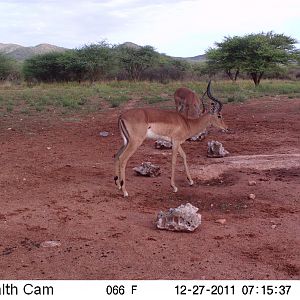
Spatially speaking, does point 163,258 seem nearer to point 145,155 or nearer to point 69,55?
point 145,155

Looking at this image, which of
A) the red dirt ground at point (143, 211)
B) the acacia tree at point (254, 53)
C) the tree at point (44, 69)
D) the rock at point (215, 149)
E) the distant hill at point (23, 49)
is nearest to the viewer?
the red dirt ground at point (143, 211)

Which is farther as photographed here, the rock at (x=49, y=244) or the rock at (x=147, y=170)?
the rock at (x=147, y=170)

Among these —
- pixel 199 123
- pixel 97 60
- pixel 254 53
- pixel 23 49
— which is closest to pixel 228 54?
pixel 254 53

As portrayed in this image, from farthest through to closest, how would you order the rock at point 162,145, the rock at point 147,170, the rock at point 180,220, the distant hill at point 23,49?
the distant hill at point 23,49 < the rock at point 162,145 < the rock at point 147,170 < the rock at point 180,220

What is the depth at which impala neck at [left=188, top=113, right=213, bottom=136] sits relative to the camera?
8.09 metres

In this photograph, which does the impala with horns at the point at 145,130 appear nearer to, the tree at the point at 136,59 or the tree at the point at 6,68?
the tree at the point at 136,59

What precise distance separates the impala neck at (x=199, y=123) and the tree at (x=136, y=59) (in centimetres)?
3149

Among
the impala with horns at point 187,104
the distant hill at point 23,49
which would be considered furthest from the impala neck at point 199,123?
the distant hill at point 23,49

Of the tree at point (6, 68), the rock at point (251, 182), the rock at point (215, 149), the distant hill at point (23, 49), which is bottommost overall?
the rock at point (251, 182)

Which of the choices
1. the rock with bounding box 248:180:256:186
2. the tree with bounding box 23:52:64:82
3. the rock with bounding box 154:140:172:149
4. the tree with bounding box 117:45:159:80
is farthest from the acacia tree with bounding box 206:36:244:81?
the rock with bounding box 248:180:256:186

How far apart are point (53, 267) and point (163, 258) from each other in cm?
101

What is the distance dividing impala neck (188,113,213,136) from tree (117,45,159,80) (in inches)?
1240

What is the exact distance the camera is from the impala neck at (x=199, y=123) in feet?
26.6

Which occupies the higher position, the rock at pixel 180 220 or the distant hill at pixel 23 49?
the distant hill at pixel 23 49
